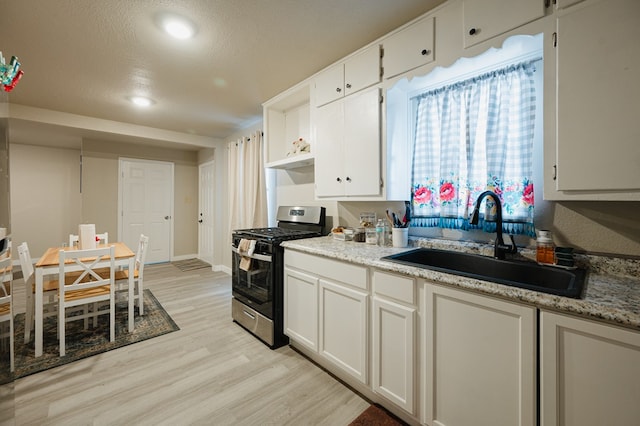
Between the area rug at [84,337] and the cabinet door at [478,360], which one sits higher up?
the cabinet door at [478,360]

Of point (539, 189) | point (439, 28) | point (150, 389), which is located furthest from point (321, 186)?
point (150, 389)

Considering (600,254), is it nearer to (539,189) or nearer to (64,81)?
(539,189)

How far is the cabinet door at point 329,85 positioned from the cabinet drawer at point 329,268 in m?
1.34

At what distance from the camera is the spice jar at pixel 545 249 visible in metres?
1.40

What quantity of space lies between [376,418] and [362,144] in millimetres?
1786

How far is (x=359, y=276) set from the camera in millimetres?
1667

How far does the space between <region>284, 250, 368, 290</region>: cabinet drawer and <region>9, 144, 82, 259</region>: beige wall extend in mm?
5677

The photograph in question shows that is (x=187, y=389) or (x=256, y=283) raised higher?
(x=256, y=283)

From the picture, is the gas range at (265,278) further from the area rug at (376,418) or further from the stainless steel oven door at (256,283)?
the area rug at (376,418)

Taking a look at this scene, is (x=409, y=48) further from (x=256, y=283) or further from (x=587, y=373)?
(x=256, y=283)

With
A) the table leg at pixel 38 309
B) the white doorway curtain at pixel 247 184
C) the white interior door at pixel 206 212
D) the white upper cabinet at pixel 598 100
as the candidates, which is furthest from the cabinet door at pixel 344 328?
the white interior door at pixel 206 212

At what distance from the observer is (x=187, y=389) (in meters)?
1.81

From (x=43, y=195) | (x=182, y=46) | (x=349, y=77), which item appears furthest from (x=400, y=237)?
(x=43, y=195)

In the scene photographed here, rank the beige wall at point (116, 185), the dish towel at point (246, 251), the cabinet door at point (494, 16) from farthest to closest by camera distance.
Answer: the beige wall at point (116, 185), the dish towel at point (246, 251), the cabinet door at point (494, 16)
